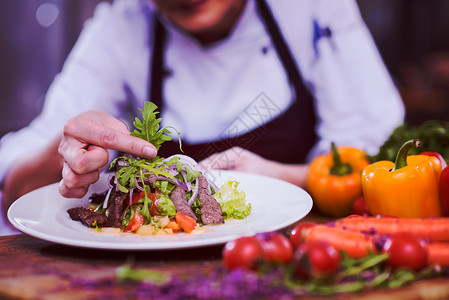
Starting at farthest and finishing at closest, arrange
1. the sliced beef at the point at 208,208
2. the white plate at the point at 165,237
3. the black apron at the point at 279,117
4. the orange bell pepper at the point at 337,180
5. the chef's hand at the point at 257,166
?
1. the black apron at the point at 279,117
2. the chef's hand at the point at 257,166
3. the orange bell pepper at the point at 337,180
4. the sliced beef at the point at 208,208
5. the white plate at the point at 165,237

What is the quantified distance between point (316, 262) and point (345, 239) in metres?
0.24

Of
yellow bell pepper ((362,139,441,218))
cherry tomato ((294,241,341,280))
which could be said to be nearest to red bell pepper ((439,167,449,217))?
yellow bell pepper ((362,139,441,218))

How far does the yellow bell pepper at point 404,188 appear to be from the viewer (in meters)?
1.63

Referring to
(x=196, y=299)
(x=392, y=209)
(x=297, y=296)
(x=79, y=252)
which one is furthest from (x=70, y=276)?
(x=392, y=209)

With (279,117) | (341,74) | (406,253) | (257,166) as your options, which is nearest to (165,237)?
(406,253)

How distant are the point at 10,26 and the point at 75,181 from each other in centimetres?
154

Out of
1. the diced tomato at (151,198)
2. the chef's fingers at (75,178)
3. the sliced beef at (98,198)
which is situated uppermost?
the chef's fingers at (75,178)

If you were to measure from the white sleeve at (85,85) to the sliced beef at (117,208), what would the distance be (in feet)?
4.48

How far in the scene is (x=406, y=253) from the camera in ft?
3.73

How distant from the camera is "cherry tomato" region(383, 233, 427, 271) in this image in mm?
1138

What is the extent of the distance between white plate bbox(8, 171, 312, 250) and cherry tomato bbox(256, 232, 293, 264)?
148 millimetres

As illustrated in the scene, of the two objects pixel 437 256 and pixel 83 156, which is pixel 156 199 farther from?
pixel 437 256

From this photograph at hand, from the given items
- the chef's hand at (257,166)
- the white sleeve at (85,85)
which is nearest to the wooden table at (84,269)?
the chef's hand at (257,166)

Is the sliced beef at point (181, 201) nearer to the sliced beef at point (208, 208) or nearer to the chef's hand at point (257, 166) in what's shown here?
the sliced beef at point (208, 208)
